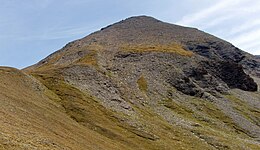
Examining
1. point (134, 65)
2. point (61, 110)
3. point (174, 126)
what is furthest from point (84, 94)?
point (134, 65)

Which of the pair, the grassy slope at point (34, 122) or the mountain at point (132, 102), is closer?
the grassy slope at point (34, 122)

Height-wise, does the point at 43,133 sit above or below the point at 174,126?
below

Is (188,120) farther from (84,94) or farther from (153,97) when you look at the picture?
(84,94)

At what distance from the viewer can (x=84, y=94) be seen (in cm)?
9325

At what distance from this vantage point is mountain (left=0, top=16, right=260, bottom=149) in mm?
62719

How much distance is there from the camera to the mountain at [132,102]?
2469 inches

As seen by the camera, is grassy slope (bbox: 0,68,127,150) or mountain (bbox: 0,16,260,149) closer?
grassy slope (bbox: 0,68,127,150)

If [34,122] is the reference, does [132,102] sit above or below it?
above

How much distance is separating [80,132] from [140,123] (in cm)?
2197

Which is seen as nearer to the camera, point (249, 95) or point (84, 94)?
point (84, 94)

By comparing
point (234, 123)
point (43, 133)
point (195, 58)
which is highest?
point (195, 58)

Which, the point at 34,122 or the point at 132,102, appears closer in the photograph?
the point at 34,122

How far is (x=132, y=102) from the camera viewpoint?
10400cm

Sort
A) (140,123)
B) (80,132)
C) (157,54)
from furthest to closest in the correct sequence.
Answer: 1. (157,54)
2. (140,123)
3. (80,132)
